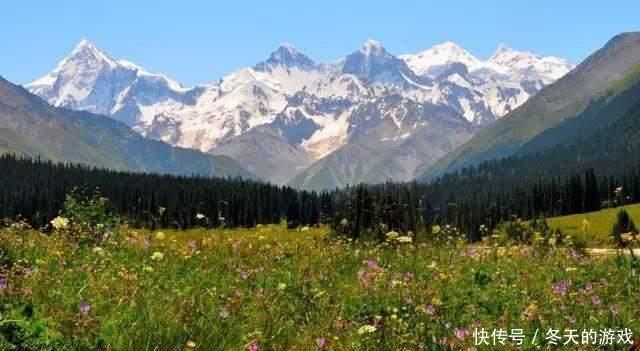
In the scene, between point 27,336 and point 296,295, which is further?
point 296,295

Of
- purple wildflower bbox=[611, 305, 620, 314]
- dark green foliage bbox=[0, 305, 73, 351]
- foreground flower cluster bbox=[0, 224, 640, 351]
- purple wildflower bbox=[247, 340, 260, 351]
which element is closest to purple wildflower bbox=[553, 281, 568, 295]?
foreground flower cluster bbox=[0, 224, 640, 351]

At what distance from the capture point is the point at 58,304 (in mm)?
7395

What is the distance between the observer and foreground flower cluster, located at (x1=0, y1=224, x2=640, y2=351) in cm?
642

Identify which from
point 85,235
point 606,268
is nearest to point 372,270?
point 606,268

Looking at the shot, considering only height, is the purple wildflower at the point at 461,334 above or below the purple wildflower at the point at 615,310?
below

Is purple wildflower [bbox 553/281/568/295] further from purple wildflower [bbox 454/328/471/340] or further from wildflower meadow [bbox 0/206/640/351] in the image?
purple wildflower [bbox 454/328/471/340]

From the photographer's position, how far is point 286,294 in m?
9.77

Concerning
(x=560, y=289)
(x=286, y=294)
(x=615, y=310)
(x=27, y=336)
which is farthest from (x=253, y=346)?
(x=560, y=289)

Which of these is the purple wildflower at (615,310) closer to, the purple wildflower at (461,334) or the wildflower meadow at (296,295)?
the wildflower meadow at (296,295)

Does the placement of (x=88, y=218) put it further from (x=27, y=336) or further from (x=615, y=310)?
(x=615, y=310)

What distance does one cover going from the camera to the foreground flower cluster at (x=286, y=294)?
642 centimetres

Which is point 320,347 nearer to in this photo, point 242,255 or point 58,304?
point 58,304

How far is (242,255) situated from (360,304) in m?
5.44

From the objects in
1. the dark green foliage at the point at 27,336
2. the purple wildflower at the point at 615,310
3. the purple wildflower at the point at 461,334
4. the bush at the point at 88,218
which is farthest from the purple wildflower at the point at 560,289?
the bush at the point at 88,218
